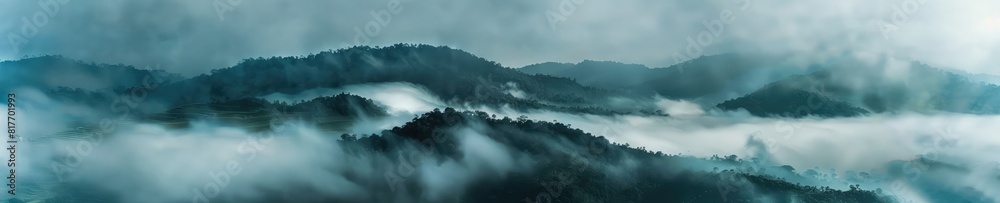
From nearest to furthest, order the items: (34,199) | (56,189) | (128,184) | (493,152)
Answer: (34,199) < (56,189) < (128,184) < (493,152)

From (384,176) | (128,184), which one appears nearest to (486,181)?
(384,176)

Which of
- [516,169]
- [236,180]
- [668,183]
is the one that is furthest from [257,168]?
[668,183]

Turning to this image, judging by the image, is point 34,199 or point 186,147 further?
point 186,147

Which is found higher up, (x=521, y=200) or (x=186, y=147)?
(x=186, y=147)

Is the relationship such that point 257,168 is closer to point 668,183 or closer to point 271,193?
point 271,193

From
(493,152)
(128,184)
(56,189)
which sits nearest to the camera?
(56,189)

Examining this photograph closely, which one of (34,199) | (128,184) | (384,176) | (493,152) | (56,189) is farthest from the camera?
(493,152)

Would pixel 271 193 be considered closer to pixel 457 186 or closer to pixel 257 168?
pixel 257 168

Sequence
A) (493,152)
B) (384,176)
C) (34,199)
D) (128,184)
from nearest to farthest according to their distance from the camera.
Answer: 1. (34,199)
2. (128,184)
3. (384,176)
4. (493,152)

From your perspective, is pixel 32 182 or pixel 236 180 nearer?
pixel 32 182
